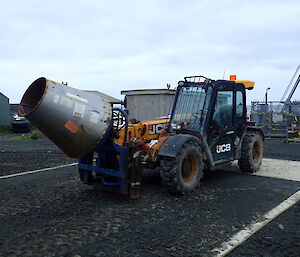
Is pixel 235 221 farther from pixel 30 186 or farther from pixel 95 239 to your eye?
pixel 30 186

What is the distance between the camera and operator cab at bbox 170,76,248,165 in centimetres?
582

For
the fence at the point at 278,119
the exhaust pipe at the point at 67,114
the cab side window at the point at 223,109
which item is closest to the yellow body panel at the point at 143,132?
the exhaust pipe at the point at 67,114

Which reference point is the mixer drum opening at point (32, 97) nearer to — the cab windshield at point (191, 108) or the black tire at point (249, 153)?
the cab windshield at point (191, 108)

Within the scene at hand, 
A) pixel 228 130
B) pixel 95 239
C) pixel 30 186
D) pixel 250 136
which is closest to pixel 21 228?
pixel 95 239

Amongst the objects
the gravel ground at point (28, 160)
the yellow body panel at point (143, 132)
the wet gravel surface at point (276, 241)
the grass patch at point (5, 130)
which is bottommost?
the wet gravel surface at point (276, 241)

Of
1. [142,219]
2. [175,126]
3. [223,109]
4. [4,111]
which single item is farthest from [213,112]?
[4,111]

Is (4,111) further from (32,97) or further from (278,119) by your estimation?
(32,97)

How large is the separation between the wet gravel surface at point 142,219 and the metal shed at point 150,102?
1008cm

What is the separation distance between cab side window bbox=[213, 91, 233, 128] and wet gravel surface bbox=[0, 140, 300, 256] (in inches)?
50.5

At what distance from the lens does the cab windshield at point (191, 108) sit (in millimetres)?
5910

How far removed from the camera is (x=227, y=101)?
6.21 metres

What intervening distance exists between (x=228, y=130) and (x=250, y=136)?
96 centimetres

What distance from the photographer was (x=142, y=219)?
4.21 m

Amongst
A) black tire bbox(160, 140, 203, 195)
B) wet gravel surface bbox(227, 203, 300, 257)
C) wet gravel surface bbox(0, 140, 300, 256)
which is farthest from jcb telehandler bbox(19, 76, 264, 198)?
wet gravel surface bbox(227, 203, 300, 257)
